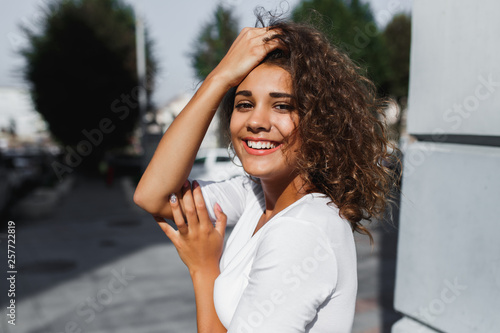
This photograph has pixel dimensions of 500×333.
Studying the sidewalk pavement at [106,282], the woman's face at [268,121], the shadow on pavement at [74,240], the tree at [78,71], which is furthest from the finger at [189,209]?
the tree at [78,71]

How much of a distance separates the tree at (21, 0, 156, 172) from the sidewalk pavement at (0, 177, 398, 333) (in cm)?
1412

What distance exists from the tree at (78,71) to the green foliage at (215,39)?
16.7 ft

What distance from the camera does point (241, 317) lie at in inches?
43.9

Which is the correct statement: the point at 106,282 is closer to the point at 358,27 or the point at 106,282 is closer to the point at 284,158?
the point at 284,158

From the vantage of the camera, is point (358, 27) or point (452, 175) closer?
point (452, 175)

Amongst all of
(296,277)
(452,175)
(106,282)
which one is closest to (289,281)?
(296,277)

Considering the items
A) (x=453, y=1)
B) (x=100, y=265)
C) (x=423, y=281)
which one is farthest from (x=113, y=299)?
(x=453, y=1)

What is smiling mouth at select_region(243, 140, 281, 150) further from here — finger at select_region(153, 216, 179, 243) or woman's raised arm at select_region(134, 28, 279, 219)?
finger at select_region(153, 216, 179, 243)

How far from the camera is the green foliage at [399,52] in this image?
1319 inches

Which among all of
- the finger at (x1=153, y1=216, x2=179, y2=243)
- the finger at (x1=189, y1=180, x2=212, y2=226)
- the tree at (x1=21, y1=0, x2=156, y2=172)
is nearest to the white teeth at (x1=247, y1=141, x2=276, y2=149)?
the finger at (x1=189, y1=180, x2=212, y2=226)

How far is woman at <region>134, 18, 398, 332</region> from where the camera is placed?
1230 mm

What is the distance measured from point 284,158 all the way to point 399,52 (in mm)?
37681

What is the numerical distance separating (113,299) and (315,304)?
521 centimetres

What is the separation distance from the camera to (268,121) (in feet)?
4.52
